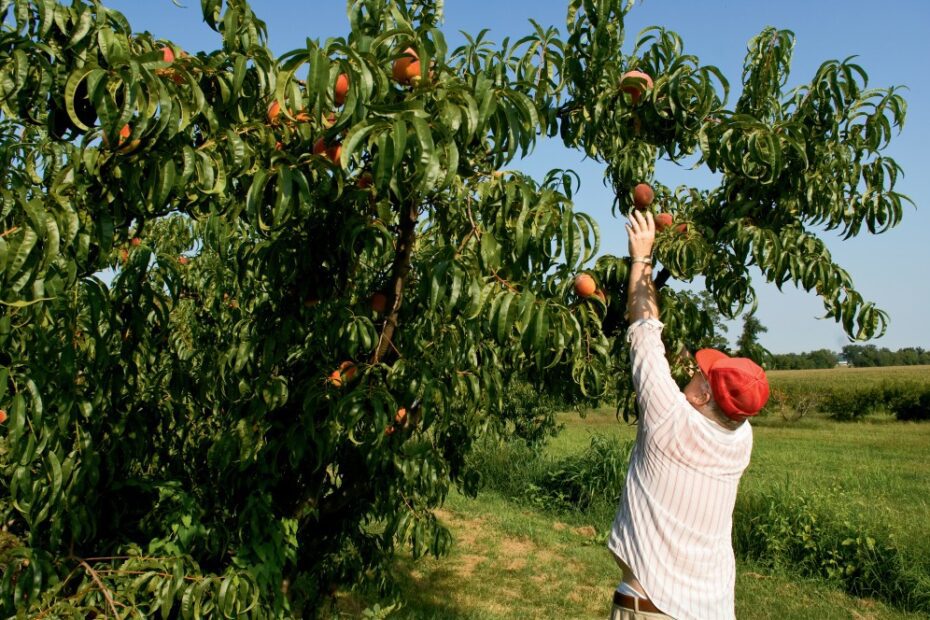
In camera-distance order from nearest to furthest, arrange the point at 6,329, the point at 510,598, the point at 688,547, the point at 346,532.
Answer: the point at 6,329 → the point at 688,547 → the point at 346,532 → the point at 510,598

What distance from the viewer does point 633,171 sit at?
7.53 feet

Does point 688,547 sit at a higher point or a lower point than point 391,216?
lower

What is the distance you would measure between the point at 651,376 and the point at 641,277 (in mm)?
351

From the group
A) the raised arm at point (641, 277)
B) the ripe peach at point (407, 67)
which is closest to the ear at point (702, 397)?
the raised arm at point (641, 277)

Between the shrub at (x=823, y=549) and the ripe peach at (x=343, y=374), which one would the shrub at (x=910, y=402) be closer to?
the shrub at (x=823, y=549)

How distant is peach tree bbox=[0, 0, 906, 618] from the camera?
5.02ft

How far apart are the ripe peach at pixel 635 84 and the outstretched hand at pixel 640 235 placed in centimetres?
43

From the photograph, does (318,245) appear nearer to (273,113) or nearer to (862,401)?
(273,113)

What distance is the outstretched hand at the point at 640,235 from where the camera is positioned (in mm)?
2115

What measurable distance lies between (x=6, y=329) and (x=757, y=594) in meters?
5.74

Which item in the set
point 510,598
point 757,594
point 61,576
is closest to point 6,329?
point 61,576

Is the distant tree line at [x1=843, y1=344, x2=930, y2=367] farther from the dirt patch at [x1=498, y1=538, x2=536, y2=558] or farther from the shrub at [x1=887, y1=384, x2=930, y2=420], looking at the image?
the dirt patch at [x1=498, y1=538, x2=536, y2=558]

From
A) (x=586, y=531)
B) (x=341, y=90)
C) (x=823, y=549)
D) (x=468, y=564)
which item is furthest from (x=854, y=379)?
(x=341, y=90)

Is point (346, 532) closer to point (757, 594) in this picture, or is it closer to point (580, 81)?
point (580, 81)
